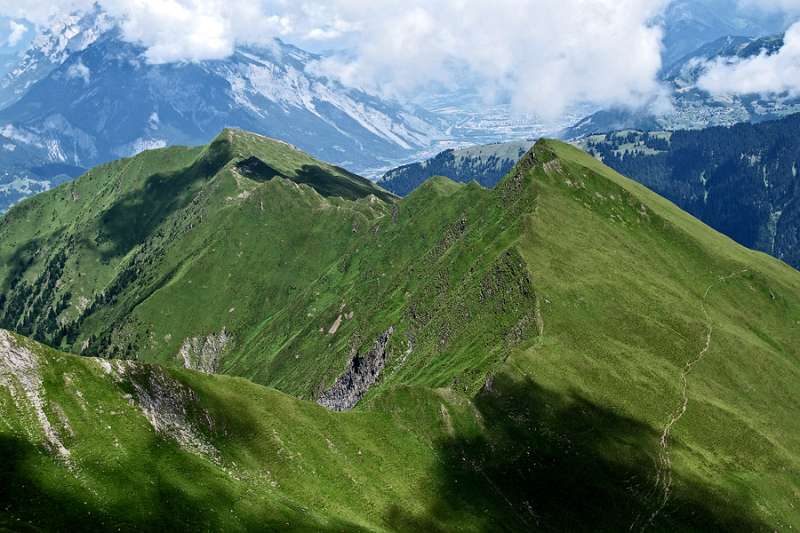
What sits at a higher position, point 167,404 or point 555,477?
point 167,404

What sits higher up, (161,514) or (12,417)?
(12,417)

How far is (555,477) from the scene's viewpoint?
15712 cm

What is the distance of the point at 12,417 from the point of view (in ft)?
337

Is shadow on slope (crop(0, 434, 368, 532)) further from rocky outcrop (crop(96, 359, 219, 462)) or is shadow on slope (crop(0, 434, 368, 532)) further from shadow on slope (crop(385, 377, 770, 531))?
shadow on slope (crop(385, 377, 770, 531))

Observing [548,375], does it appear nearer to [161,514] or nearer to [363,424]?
[363,424]

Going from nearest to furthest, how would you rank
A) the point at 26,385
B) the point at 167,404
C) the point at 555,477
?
the point at 26,385
the point at 167,404
the point at 555,477

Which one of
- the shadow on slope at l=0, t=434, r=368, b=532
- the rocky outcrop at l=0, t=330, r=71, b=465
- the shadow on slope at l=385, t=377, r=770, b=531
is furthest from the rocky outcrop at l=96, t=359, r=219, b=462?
the shadow on slope at l=385, t=377, r=770, b=531

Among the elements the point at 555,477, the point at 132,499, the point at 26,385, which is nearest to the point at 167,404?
A: the point at 26,385

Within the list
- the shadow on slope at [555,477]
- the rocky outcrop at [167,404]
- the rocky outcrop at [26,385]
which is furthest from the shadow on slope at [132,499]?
the shadow on slope at [555,477]

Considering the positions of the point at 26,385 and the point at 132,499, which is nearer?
the point at 132,499

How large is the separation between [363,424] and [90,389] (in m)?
61.8

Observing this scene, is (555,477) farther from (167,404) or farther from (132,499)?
(132,499)

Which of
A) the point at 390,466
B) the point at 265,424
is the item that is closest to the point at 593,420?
the point at 390,466

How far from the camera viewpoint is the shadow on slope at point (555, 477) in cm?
14462
